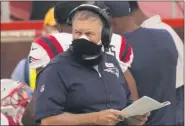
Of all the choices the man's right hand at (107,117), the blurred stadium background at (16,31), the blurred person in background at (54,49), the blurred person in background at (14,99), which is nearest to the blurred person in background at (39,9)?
the blurred stadium background at (16,31)

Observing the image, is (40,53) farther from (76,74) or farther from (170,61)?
(170,61)

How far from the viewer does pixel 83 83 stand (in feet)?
12.7

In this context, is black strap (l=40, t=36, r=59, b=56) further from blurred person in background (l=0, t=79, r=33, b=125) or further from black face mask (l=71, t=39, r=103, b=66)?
blurred person in background (l=0, t=79, r=33, b=125)

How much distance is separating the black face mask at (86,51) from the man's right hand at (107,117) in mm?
301

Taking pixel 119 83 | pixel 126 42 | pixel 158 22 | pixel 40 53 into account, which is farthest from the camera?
pixel 158 22

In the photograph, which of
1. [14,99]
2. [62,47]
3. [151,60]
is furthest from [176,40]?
[14,99]

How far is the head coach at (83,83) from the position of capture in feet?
12.6

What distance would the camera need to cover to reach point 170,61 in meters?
5.06

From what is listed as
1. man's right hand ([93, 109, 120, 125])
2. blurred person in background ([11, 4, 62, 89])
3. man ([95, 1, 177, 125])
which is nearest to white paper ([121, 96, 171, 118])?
man's right hand ([93, 109, 120, 125])

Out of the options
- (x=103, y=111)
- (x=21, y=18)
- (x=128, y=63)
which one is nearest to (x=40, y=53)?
(x=128, y=63)

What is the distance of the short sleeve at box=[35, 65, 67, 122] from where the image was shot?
3846mm

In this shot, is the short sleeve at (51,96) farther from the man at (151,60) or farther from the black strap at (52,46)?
the man at (151,60)

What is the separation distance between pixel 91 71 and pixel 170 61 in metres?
1.22

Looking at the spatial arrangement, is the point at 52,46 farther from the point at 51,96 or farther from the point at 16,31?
the point at 16,31
